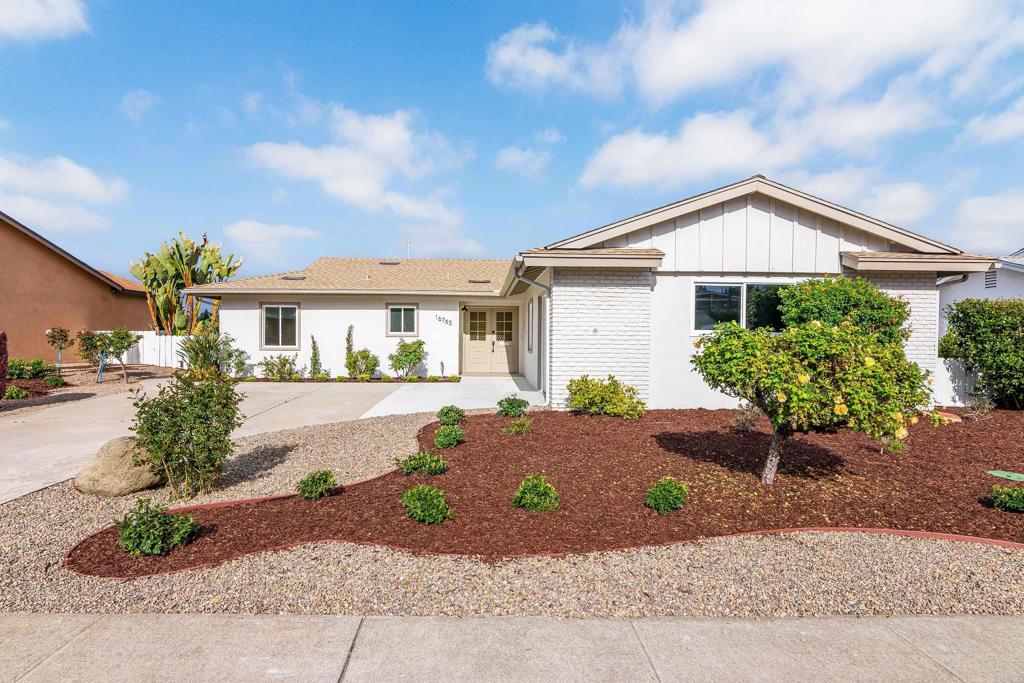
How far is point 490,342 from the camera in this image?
675 inches

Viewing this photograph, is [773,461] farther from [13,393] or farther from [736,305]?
[13,393]

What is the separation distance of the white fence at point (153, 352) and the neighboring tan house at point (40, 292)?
2005mm

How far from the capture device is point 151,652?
2.68 m

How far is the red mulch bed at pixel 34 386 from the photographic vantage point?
477 inches

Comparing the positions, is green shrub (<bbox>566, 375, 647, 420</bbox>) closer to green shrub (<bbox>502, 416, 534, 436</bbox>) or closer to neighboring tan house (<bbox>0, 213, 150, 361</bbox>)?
green shrub (<bbox>502, 416, 534, 436</bbox>)

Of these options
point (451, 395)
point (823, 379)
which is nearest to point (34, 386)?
point (451, 395)

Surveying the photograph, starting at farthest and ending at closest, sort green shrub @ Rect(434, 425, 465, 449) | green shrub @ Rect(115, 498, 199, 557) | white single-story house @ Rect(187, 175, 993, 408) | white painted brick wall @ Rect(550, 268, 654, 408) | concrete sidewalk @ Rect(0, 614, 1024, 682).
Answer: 1. white painted brick wall @ Rect(550, 268, 654, 408)
2. white single-story house @ Rect(187, 175, 993, 408)
3. green shrub @ Rect(434, 425, 465, 449)
4. green shrub @ Rect(115, 498, 199, 557)
5. concrete sidewalk @ Rect(0, 614, 1024, 682)

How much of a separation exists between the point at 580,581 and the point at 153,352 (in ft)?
69.0

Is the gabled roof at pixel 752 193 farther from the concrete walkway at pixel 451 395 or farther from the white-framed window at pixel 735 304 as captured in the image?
the concrete walkway at pixel 451 395

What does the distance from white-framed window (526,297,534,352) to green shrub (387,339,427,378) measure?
11.0 ft

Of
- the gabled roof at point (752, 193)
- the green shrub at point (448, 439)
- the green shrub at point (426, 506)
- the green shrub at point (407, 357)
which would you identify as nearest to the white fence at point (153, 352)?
the green shrub at point (407, 357)

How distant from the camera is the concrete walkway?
10344 millimetres

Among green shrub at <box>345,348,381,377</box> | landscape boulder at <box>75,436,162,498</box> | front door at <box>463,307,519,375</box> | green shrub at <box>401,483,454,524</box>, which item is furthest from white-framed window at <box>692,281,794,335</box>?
green shrub at <box>345,348,381,377</box>

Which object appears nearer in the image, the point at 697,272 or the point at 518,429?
the point at 518,429
